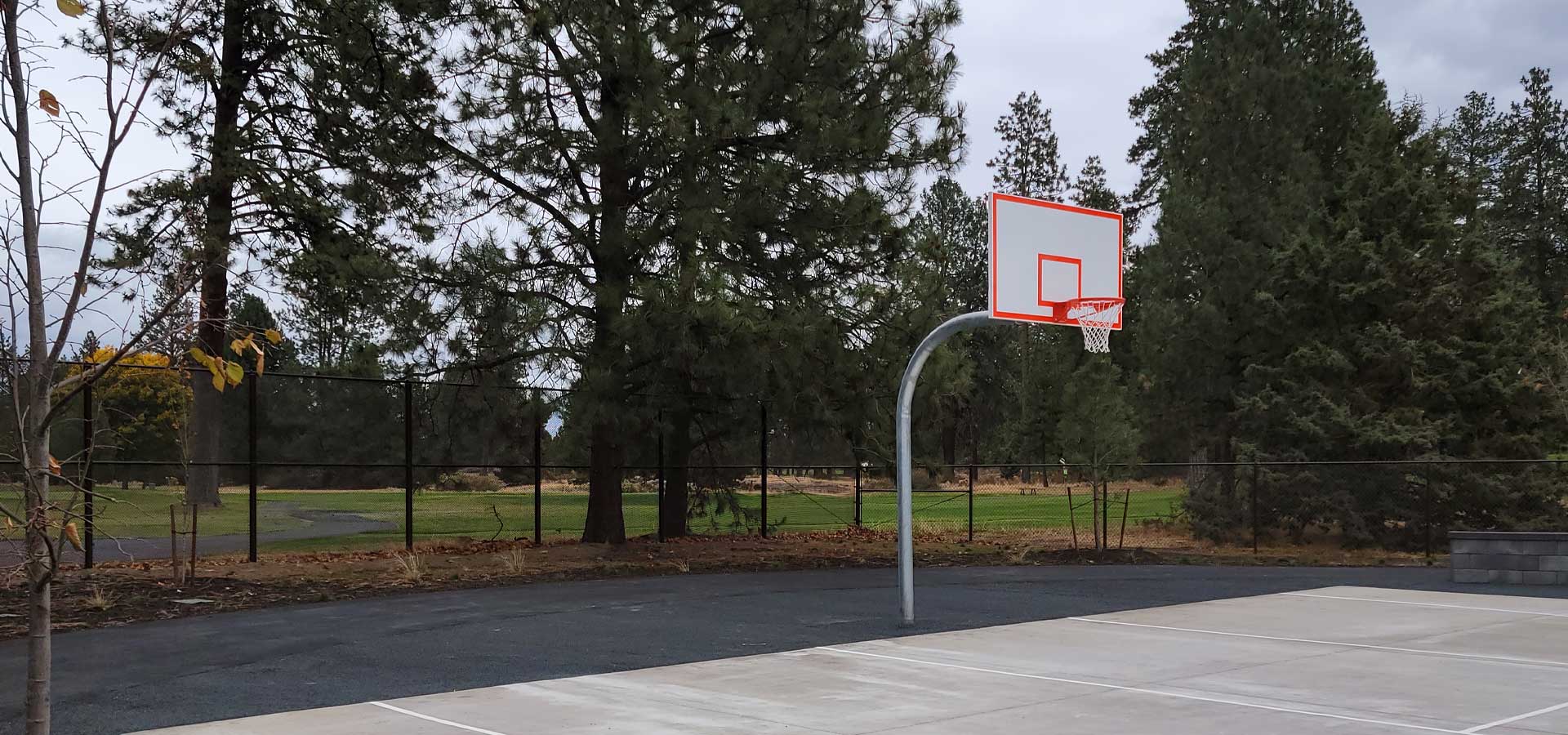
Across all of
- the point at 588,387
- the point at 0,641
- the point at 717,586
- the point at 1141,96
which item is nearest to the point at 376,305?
the point at 588,387

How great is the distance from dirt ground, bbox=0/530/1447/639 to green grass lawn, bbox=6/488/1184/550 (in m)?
2.04

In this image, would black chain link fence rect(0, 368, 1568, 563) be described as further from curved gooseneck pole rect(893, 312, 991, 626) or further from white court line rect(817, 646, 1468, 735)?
white court line rect(817, 646, 1468, 735)

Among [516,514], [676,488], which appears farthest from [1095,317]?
[516,514]

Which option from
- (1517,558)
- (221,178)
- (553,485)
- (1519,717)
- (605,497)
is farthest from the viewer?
(553,485)

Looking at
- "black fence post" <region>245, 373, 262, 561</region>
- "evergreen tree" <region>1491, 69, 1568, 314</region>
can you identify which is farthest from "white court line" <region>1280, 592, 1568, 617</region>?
"evergreen tree" <region>1491, 69, 1568, 314</region>

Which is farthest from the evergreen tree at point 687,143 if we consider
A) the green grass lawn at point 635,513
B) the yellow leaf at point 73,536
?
the yellow leaf at point 73,536

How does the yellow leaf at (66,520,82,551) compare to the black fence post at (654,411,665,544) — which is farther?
the black fence post at (654,411,665,544)

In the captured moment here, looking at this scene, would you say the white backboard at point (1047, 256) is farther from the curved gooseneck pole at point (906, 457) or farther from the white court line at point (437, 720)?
the white court line at point (437, 720)

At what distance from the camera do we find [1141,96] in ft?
160

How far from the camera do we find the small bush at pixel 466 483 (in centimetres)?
3089

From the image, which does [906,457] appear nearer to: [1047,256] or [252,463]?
[1047,256]

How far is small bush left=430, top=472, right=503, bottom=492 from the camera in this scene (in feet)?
101

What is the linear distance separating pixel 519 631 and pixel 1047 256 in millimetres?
6870

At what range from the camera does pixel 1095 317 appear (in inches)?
560
